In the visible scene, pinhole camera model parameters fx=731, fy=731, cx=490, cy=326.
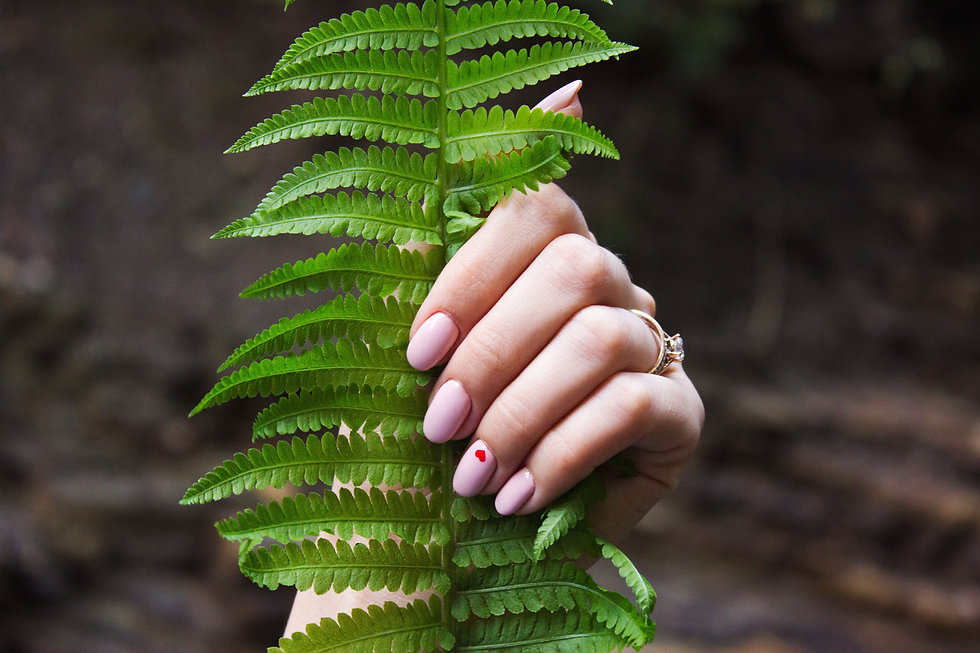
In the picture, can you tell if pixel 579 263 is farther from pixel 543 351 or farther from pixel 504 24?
pixel 504 24

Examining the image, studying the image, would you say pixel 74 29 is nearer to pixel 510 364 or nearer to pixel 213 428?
pixel 213 428

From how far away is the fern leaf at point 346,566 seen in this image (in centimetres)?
112

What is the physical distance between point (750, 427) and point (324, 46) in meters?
4.88

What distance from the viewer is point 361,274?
3.87 feet

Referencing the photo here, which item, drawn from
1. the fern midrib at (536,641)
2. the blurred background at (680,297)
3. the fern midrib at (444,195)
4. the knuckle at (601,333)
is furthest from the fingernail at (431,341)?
the blurred background at (680,297)

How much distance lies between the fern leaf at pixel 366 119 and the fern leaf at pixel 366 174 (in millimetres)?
28

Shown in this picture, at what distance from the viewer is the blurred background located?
4.30 meters

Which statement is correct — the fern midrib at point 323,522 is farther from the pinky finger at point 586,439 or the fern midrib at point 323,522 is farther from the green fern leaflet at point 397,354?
the pinky finger at point 586,439

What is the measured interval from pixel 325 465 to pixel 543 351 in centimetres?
40

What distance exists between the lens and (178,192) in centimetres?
470

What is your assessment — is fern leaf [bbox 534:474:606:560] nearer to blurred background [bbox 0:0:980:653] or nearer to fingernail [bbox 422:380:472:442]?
fingernail [bbox 422:380:472:442]

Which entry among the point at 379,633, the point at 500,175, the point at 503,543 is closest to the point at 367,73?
the point at 500,175

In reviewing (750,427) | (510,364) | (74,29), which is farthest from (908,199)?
(74,29)

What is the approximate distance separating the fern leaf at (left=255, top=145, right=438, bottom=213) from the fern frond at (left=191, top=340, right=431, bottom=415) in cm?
24
